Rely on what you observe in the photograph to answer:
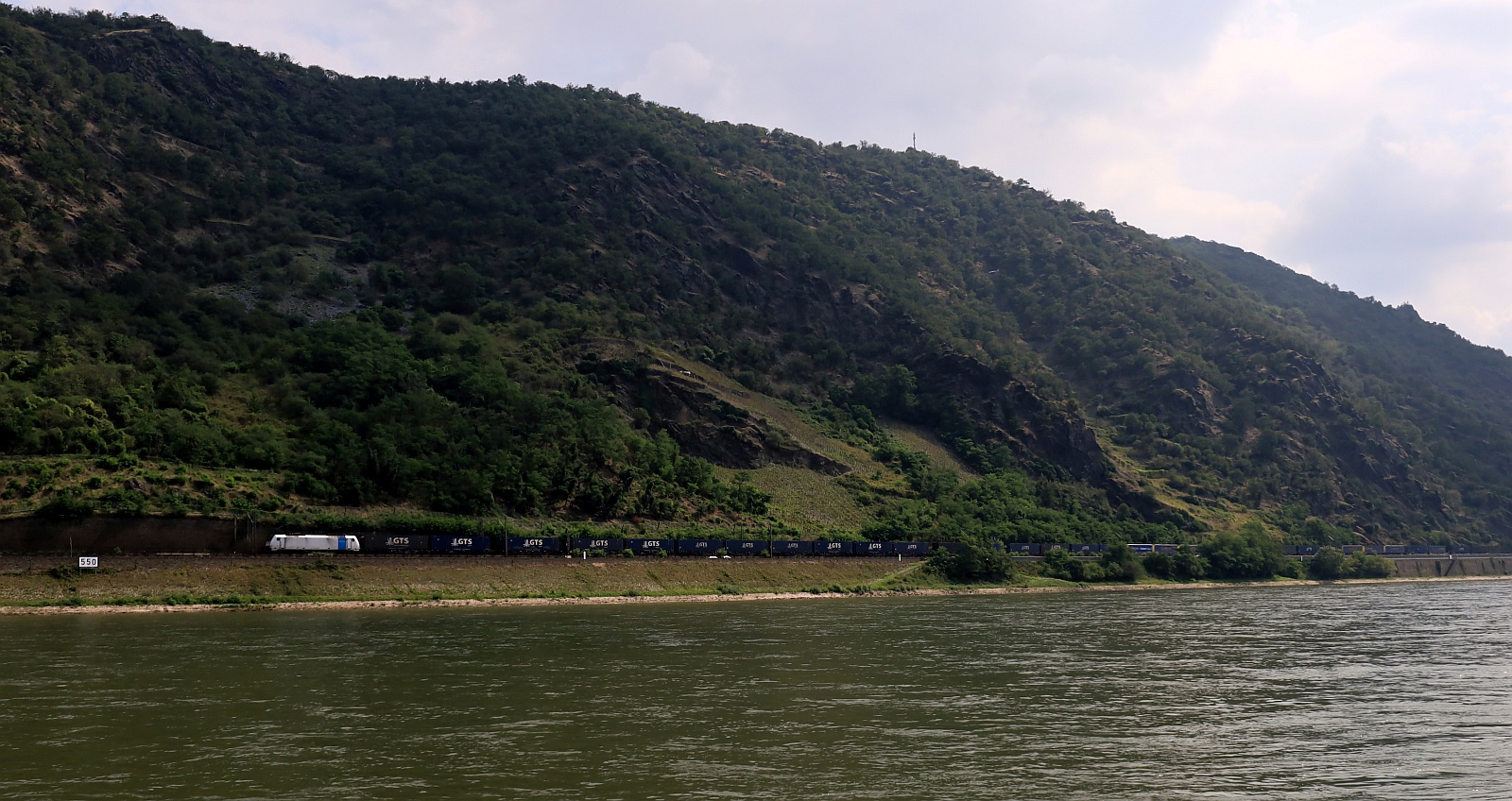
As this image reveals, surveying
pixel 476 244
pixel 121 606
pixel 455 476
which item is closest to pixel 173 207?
pixel 476 244

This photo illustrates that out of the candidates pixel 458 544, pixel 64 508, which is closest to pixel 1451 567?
pixel 458 544

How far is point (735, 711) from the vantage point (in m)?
41.4

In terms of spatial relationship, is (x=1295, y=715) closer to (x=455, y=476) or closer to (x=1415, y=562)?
(x=455, y=476)

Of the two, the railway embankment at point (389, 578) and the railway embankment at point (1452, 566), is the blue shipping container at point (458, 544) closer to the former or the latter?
the railway embankment at point (389, 578)

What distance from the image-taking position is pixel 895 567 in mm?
130375

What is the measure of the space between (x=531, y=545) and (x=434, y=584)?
48.9 feet

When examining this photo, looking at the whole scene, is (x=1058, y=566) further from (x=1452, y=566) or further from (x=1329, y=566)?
(x=1452, y=566)

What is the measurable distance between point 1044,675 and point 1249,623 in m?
38.5

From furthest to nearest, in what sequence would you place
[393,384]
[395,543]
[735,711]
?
1. [393,384]
2. [395,543]
3. [735,711]

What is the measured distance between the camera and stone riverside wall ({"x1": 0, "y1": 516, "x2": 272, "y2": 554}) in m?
80.7

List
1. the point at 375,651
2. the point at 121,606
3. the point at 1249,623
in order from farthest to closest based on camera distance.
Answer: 1. the point at 1249,623
2. the point at 121,606
3. the point at 375,651

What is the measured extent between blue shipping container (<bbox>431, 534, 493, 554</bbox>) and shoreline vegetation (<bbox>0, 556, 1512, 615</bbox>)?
3.83 meters

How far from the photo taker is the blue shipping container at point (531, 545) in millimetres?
106625

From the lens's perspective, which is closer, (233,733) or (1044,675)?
(233,733)
